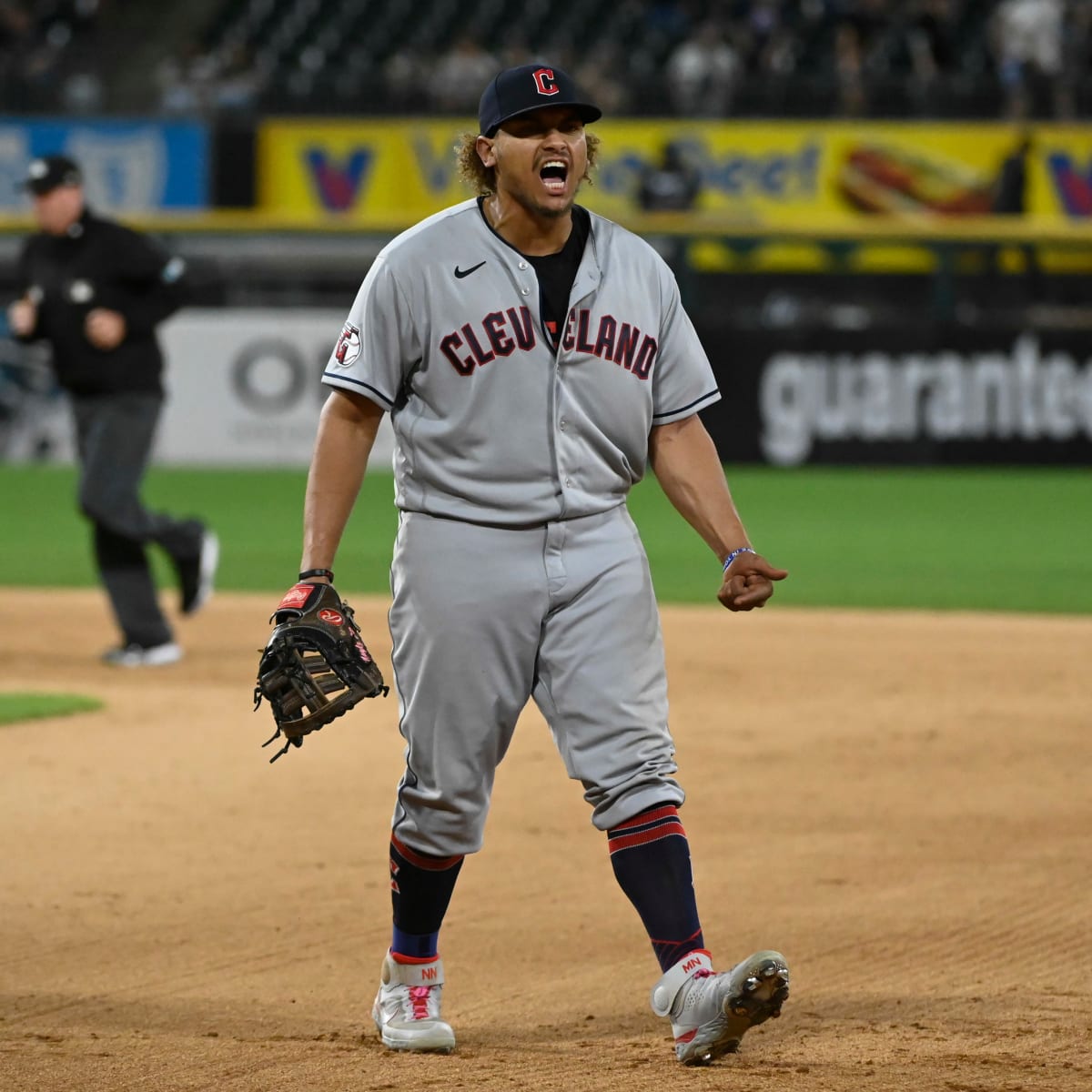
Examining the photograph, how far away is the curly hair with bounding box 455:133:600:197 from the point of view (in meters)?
4.27

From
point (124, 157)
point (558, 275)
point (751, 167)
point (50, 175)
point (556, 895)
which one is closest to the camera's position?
point (558, 275)

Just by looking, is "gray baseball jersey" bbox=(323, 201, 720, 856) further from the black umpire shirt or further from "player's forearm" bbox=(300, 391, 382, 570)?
the black umpire shirt

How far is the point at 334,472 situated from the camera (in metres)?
4.15

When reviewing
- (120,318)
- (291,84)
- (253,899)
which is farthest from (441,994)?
(291,84)

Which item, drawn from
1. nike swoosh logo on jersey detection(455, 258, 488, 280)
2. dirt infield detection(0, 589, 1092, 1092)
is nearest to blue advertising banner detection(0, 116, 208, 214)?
dirt infield detection(0, 589, 1092, 1092)

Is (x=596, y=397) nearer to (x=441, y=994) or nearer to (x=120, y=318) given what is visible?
(x=441, y=994)

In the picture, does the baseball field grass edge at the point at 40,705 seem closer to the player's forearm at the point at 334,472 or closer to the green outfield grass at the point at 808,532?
the green outfield grass at the point at 808,532

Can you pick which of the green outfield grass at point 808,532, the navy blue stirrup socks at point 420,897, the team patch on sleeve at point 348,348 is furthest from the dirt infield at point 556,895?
the green outfield grass at point 808,532

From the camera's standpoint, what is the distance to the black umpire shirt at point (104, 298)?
9461 millimetres

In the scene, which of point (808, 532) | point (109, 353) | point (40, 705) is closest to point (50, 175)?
point (109, 353)

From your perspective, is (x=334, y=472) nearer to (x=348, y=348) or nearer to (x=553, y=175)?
(x=348, y=348)

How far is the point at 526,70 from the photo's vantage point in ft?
13.5

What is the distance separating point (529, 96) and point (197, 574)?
6.75 metres

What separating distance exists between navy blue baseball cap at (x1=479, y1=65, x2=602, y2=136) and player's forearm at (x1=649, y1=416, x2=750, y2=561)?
724 millimetres
